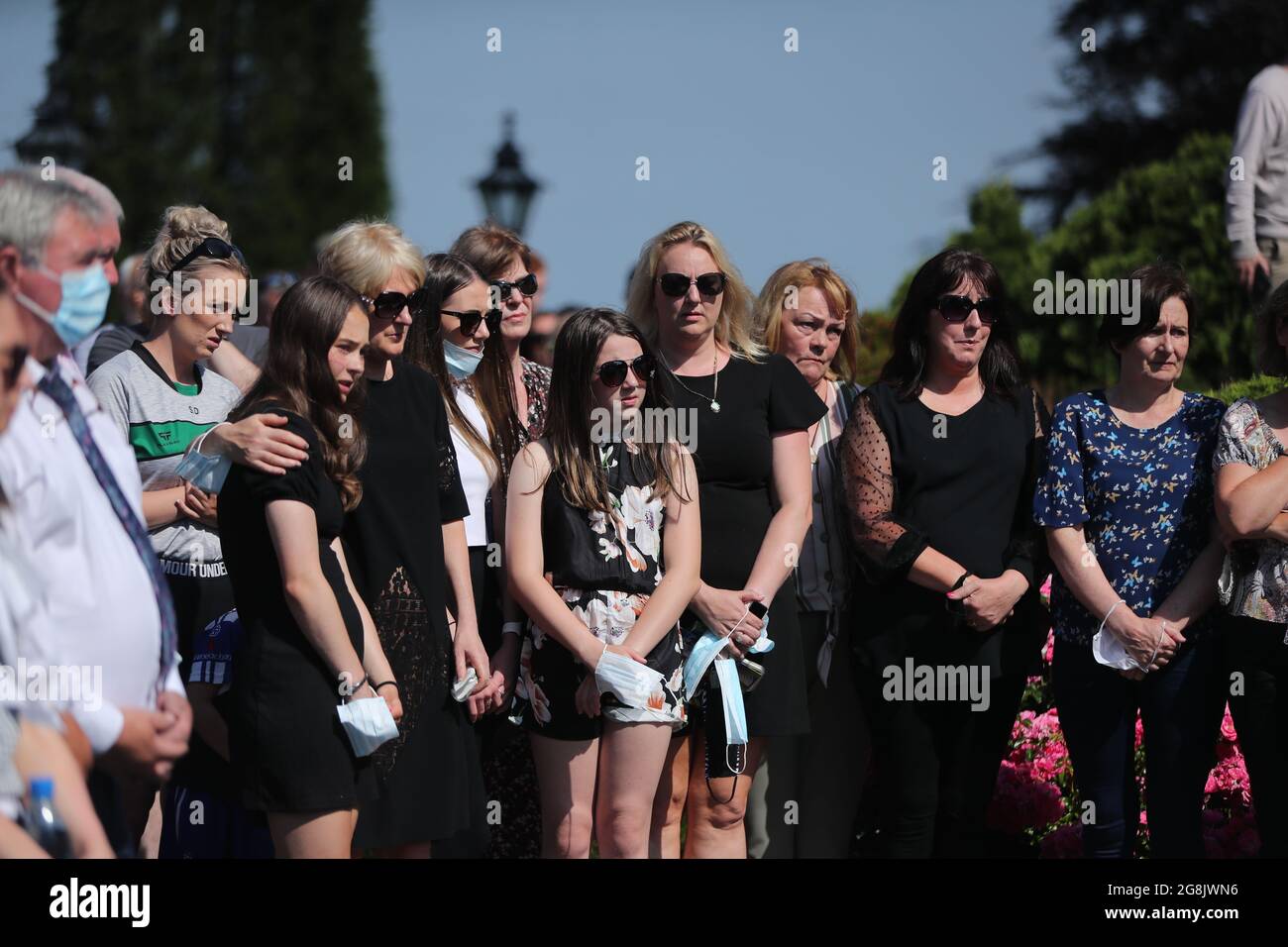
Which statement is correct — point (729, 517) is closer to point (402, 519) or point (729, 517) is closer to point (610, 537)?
point (610, 537)

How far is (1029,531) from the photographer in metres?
5.20

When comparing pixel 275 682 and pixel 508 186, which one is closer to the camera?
pixel 275 682

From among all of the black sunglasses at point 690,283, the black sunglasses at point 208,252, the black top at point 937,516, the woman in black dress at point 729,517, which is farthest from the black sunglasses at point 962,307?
the black sunglasses at point 208,252

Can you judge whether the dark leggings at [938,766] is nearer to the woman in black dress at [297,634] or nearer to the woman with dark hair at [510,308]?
the woman with dark hair at [510,308]

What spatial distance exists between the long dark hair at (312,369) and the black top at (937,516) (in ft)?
5.73

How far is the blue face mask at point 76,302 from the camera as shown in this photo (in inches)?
141

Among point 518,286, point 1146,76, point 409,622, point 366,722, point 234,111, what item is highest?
point 234,111

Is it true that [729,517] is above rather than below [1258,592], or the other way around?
above

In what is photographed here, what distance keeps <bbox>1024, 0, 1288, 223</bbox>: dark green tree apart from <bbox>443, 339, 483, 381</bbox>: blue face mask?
55.2 feet

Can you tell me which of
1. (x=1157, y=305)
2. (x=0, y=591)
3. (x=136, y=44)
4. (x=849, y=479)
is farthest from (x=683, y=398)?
(x=136, y=44)

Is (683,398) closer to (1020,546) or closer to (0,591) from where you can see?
(1020,546)

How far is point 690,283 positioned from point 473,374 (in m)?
0.82

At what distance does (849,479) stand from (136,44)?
23657 millimetres

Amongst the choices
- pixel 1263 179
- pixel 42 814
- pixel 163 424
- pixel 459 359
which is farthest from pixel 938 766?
pixel 1263 179
